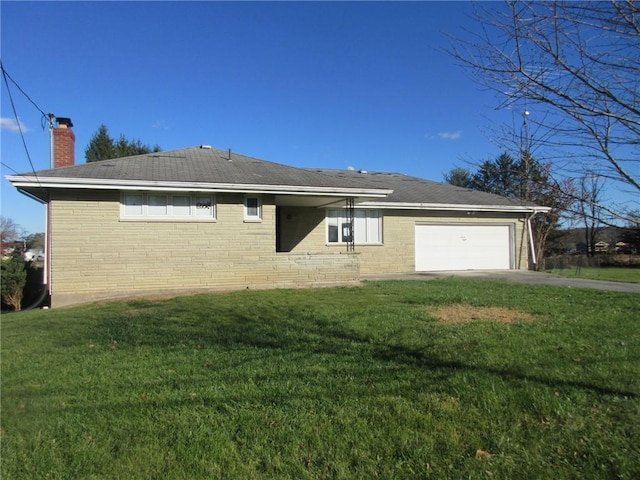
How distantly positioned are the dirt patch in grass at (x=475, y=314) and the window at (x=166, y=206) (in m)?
7.34

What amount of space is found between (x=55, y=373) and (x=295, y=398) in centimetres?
285

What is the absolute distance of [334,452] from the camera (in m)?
3.21

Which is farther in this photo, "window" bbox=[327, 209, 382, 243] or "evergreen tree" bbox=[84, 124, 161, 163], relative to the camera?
"evergreen tree" bbox=[84, 124, 161, 163]

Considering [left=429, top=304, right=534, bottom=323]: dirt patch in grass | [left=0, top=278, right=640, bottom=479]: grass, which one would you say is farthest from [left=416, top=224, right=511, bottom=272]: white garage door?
[left=0, top=278, right=640, bottom=479]: grass

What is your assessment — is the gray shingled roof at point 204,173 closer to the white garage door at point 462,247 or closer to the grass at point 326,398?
the white garage door at point 462,247

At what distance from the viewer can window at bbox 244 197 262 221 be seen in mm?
13430

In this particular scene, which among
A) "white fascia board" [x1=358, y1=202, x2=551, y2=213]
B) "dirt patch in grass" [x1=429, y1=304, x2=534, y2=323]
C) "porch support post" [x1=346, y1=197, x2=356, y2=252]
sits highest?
"white fascia board" [x1=358, y1=202, x2=551, y2=213]

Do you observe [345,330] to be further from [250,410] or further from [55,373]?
[55,373]

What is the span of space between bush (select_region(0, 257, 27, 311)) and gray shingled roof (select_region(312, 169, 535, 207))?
11.0m

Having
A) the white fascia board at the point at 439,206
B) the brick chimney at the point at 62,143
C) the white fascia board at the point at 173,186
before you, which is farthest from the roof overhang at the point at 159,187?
the white fascia board at the point at 439,206

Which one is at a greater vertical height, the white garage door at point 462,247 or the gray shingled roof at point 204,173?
the gray shingled roof at point 204,173

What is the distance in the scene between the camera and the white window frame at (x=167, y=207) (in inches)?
490

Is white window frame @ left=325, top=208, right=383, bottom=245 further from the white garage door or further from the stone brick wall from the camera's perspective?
the stone brick wall

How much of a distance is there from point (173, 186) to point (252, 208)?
2372 millimetres
